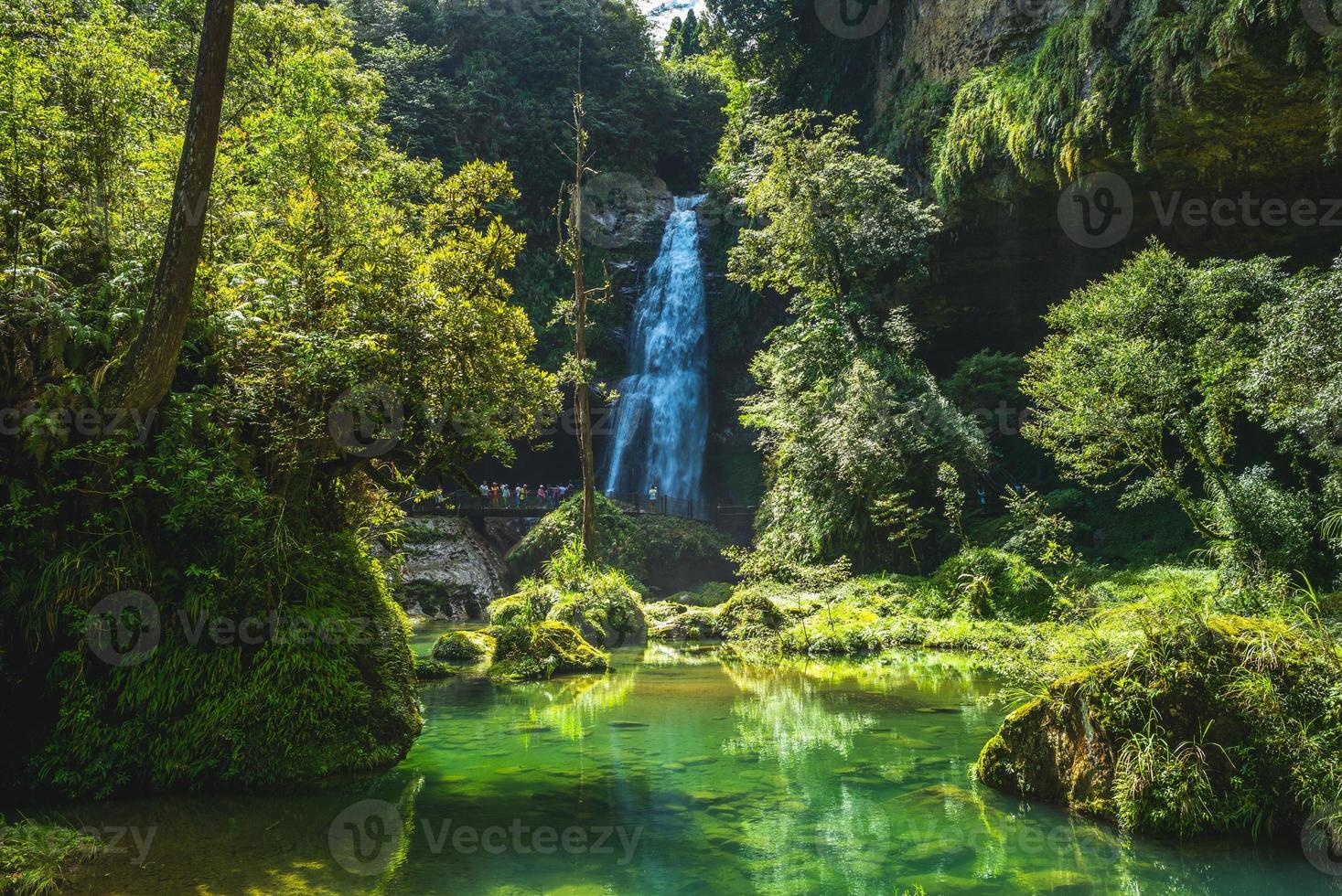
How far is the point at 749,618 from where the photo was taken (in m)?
15.9

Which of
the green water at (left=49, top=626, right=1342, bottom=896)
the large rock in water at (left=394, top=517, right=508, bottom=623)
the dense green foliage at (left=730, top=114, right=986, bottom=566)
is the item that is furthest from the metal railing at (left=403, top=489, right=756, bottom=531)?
the green water at (left=49, top=626, right=1342, bottom=896)

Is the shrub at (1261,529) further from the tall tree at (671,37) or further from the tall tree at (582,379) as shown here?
the tall tree at (671,37)

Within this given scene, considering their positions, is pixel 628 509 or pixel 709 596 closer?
pixel 709 596

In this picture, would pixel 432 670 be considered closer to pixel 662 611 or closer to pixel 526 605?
pixel 526 605

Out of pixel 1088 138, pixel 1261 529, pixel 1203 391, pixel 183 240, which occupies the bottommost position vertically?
pixel 1261 529

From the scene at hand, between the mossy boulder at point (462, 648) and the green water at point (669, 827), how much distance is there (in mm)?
5741

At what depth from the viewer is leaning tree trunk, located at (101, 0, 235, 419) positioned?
621 cm

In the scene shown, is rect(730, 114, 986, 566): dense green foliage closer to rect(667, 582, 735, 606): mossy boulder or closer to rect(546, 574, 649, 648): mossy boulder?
rect(667, 582, 735, 606): mossy boulder

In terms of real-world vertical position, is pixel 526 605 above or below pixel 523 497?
below

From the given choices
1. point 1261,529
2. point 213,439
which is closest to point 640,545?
point 1261,529

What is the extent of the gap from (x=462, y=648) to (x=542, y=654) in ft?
7.87

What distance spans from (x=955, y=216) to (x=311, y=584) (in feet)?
57.1

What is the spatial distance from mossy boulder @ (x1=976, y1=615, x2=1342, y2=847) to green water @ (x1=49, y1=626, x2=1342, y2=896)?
25 centimetres

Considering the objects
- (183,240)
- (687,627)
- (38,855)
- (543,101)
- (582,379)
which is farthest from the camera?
(543,101)
